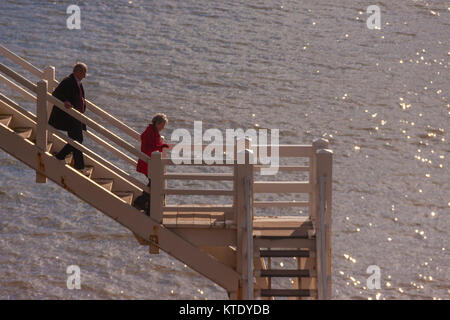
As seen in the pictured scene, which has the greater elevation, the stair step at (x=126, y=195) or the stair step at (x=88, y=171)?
the stair step at (x=88, y=171)

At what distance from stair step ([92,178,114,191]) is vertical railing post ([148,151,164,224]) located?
3.55 ft

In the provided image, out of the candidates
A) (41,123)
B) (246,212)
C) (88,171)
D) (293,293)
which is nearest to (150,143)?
(88,171)

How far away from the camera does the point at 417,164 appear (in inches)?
1442

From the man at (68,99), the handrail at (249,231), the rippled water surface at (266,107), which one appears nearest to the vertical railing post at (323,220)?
the handrail at (249,231)

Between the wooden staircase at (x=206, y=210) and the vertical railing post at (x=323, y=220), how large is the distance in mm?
16

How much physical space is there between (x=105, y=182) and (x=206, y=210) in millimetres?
1871

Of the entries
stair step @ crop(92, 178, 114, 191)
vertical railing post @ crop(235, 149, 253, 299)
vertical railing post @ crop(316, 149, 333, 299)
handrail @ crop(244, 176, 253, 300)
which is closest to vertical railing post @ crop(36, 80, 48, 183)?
stair step @ crop(92, 178, 114, 191)

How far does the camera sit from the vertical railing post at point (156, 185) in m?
16.1

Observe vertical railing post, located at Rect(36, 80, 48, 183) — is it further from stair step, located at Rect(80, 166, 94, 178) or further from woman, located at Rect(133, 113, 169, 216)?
woman, located at Rect(133, 113, 169, 216)

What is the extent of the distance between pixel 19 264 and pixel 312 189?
50.6 feet

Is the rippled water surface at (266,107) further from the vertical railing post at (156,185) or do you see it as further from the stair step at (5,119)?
the vertical railing post at (156,185)

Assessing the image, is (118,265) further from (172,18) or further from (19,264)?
(172,18)

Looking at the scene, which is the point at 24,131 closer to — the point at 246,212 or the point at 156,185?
the point at 156,185

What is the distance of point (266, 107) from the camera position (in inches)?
1626
